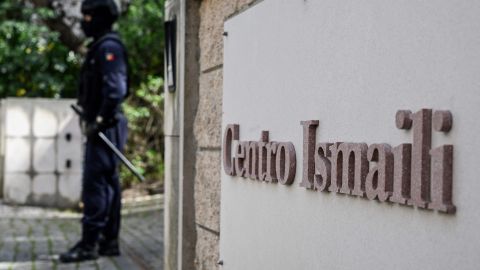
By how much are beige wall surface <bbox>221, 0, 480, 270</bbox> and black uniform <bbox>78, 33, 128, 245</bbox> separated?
342 centimetres

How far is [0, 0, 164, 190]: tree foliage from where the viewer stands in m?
13.9

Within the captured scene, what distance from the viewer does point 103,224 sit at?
7.55 meters

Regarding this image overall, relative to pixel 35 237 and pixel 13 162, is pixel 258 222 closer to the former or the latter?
pixel 35 237

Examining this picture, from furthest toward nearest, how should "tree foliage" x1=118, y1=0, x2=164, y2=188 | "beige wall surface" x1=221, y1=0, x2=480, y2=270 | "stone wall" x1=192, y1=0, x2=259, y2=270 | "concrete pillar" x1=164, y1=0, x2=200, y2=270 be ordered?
"tree foliage" x1=118, y1=0, x2=164, y2=188, "concrete pillar" x1=164, y1=0, x2=200, y2=270, "stone wall" x1=192, y1=0, x2=259, y2=270, "beige wall surface" x1=221, y1=0, x2=480, y2=270

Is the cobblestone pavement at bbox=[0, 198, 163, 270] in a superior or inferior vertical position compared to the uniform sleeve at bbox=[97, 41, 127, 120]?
inferior

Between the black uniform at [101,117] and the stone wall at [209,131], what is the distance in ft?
9.00

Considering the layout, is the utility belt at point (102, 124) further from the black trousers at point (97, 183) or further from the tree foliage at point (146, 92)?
the tree foliage at point (146, 92)

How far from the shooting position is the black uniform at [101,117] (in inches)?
293

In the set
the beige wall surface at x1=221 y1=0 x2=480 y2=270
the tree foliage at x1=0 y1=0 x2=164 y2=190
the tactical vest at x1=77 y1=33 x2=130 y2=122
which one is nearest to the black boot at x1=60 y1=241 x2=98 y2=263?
the tactical vest at x1=77 y1=33 x2=130 y2=122

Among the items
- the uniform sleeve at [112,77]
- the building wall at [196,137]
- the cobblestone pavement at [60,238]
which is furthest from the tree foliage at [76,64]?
the building wall at [196,137]

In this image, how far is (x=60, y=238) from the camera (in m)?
9.20

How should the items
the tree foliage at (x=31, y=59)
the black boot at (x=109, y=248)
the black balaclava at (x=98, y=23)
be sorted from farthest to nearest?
the tree foliage at (x=31, y=59), the black balaclava at (x=98, y=23), the black boot at (x=109, y=248)

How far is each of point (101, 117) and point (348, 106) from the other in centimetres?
496

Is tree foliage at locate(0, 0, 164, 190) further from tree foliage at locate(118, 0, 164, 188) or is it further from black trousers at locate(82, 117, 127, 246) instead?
black trousers at locate(82, 117, 127, 246)
